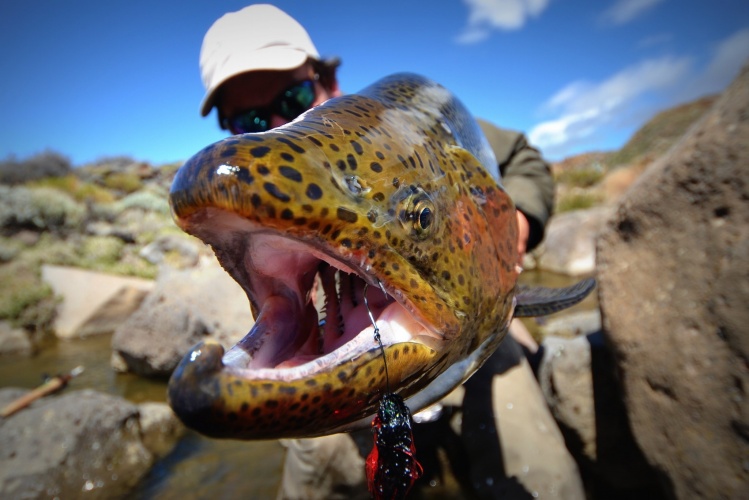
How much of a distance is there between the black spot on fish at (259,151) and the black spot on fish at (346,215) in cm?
21

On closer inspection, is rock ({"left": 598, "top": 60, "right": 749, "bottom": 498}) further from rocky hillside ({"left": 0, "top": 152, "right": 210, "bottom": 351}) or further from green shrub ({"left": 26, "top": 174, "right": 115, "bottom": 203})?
green shrub ({"left": 26, "top": 174, "right": 115, "bottom": 203})

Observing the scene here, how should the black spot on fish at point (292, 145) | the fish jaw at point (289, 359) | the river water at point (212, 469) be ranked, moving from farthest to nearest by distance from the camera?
the river water at point (212, 469) < the black spot on fish at point (292, 145) < the fish jaw at point (289, 359)

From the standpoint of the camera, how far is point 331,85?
3.42m

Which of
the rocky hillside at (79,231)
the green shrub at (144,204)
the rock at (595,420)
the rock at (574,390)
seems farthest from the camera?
the green shrub at (144,204)

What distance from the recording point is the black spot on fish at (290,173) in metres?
0.88

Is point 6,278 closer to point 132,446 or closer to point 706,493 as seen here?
point 132,446

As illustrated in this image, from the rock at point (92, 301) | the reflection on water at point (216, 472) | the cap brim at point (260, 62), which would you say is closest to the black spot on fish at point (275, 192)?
the cap brim at point (260, 62)

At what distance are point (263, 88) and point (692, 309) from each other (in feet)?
10.1

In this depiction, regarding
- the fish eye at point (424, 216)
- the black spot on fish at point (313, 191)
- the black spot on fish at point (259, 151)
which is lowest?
the fish eye at point (424, 216)

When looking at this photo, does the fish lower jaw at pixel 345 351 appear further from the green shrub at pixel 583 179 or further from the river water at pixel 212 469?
the green shrub at pixel 583 179

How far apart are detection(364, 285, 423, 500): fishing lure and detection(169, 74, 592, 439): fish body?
2.0 inches

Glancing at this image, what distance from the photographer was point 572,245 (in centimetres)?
1004

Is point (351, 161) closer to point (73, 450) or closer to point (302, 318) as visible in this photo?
point (302, 318)

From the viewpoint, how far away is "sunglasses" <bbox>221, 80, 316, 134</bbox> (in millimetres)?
3045
